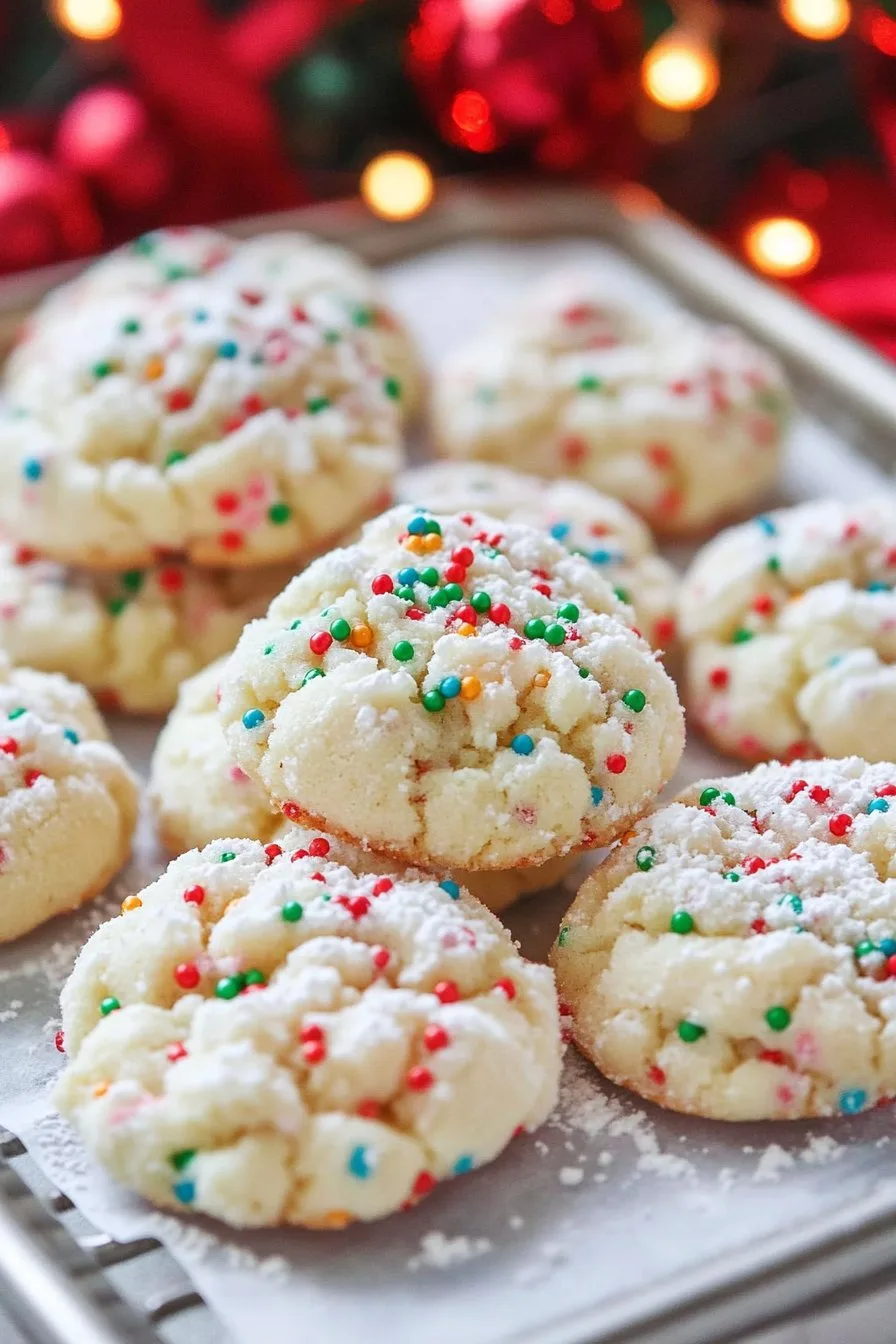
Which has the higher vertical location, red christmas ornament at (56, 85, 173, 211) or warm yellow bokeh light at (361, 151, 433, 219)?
red christmas ornament at (56, 85, 173, 211)

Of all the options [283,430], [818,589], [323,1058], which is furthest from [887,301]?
[323,1058]

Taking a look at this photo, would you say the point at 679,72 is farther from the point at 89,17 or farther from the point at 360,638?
the point at 360,638

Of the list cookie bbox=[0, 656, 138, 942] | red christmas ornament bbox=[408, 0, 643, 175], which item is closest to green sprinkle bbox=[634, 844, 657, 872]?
cookie bbox=[0, 656, 138, 942]

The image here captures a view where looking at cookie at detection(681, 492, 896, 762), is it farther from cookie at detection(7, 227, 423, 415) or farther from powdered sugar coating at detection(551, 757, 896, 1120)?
cookie at detection(7, 227, 423, 415)

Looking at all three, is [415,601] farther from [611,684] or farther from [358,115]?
[358,115]

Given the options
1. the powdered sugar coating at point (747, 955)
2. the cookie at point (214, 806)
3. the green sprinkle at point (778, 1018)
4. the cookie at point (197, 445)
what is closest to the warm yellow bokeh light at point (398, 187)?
the cookie at point (197, 445)

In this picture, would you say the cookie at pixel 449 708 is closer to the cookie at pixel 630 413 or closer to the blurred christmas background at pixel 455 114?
the cookie at pixel 630 413
